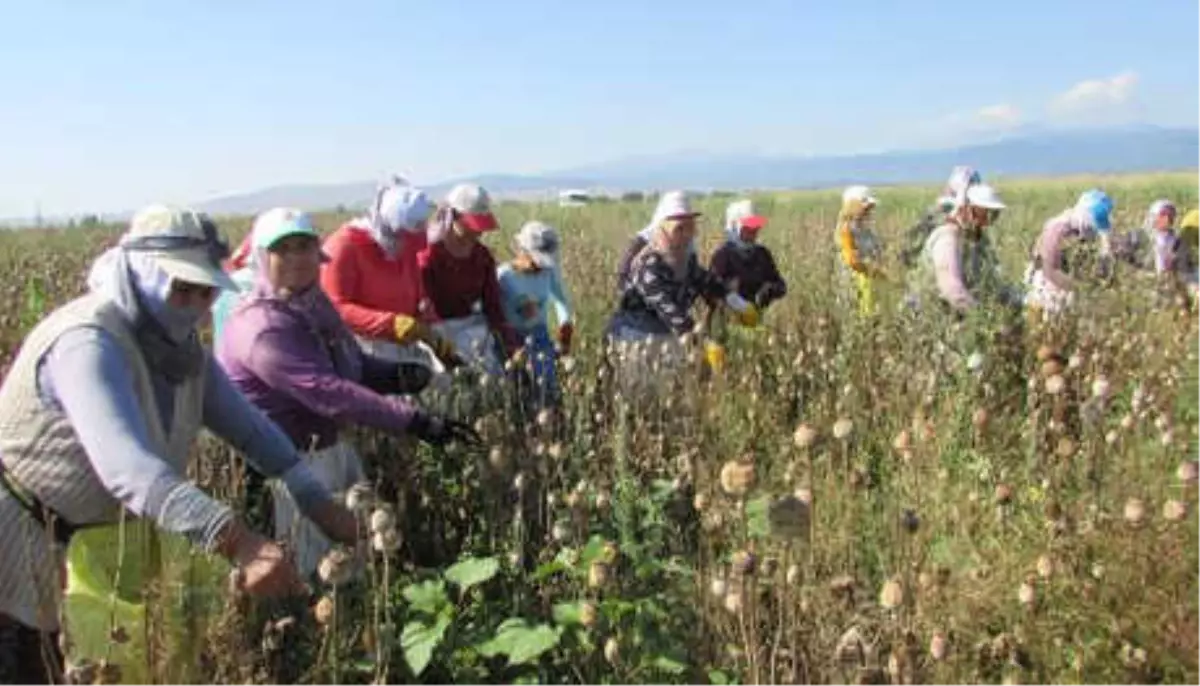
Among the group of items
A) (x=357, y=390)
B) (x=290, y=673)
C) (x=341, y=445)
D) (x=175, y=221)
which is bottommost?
(x=290, y=673)

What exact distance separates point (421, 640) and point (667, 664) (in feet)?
1.62

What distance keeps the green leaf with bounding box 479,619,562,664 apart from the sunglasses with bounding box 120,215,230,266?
0.94 metres

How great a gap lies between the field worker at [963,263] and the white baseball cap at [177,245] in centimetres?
307

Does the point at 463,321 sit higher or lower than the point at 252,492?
higher

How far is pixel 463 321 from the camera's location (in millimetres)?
4875

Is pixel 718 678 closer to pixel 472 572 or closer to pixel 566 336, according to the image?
pixel 472 572

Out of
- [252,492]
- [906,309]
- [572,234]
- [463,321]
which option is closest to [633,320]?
[463,321]

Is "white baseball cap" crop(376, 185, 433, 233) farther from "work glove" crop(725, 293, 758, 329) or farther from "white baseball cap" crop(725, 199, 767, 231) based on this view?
"white baseball cap" crop(725, 199, 767, 231)

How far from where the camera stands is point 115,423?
Answer: 2.02m

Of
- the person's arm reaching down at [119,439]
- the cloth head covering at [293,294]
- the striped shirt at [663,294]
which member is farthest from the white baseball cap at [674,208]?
the person's arm reaching down at [119,439]

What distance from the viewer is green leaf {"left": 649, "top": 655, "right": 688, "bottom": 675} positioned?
2266 mm

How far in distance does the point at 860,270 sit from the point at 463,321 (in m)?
2.42

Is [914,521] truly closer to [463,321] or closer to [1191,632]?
[1191,632]

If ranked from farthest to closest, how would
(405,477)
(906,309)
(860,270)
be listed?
(860,270), (906,309), (405,477)
